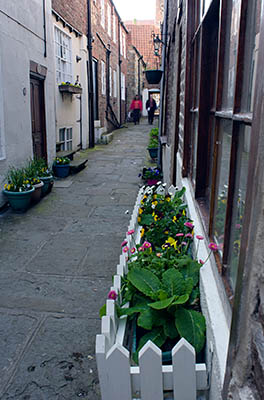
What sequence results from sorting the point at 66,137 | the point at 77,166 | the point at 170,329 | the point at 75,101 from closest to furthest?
the point at 170,329, the point at 77,166, the point at 66,137, the point at 75,101

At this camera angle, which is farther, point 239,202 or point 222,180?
point 222,180

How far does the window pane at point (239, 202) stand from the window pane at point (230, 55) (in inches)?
13.9

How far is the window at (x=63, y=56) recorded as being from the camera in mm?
10281

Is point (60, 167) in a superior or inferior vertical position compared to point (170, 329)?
inferior

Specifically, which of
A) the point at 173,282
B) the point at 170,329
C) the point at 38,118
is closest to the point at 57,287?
the point at 173,282

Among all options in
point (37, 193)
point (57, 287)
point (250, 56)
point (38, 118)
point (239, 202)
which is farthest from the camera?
point (38, 118)

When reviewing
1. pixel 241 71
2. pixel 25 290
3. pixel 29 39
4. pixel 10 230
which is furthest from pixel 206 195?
pixel 29 39

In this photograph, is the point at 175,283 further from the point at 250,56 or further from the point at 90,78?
the point at 90,78

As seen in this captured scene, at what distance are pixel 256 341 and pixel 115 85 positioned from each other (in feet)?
67.2

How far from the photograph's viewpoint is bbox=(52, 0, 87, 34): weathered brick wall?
9.88 meters

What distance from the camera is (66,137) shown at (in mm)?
11391

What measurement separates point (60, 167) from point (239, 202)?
7378 mm

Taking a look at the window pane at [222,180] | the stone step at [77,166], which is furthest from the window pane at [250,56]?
the stone step at [77,166]

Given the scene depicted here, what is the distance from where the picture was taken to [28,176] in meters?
6.42
